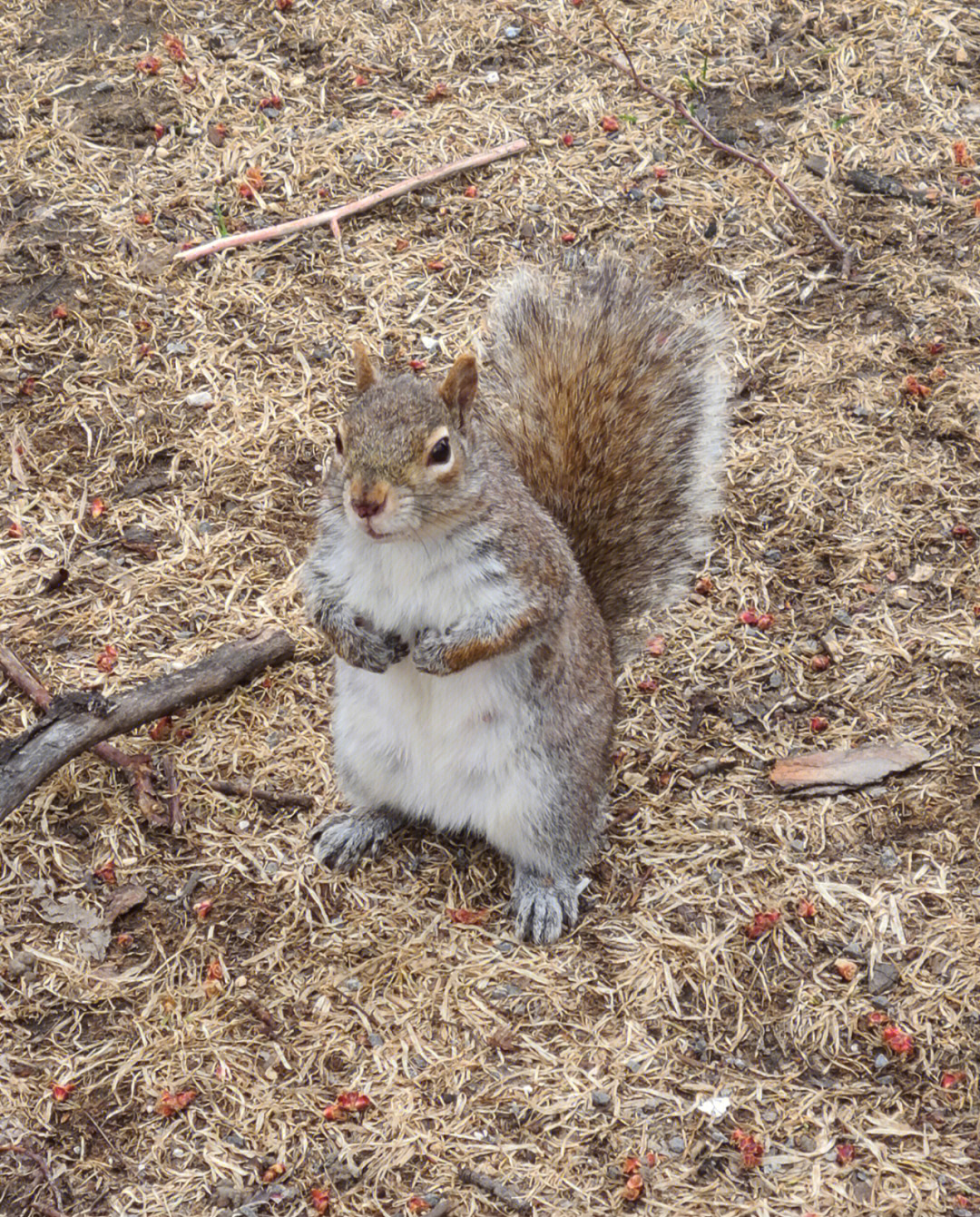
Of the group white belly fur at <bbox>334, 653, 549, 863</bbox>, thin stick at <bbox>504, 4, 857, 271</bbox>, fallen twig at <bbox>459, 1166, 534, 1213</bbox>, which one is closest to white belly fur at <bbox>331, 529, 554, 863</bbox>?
white belly fur at <bbox>334, 653, 549, 863</bbox>

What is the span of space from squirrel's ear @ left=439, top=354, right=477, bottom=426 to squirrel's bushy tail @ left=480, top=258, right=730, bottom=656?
1.49ft

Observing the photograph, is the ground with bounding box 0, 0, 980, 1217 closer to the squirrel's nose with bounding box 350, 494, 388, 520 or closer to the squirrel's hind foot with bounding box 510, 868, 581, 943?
the squirrel's hind foot with bounding box 510, 868, 581, 943

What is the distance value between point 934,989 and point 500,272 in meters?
1.96

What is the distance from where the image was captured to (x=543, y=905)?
241 centimetres

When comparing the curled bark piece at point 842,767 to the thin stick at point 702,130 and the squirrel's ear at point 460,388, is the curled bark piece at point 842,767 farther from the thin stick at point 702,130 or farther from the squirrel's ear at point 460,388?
the thin stick at point 702,130

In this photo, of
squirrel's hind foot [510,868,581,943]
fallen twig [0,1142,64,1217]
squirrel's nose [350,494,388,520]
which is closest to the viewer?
squirrel's nose [350,494,388,520]

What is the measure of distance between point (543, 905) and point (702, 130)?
220 cm

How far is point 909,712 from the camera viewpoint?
2.68m

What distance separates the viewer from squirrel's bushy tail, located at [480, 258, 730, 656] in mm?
2525

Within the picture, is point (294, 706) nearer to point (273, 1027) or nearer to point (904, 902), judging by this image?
point (273, 1027)

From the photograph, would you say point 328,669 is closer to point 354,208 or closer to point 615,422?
point 615,422

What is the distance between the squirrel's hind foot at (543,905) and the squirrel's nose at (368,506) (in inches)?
32.0

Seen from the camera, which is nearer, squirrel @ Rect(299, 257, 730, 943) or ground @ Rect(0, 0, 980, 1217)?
squirrel @ Rect(299, 257, 730, 943)

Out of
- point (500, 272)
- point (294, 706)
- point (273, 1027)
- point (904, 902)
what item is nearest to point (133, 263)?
point (500, 272)
